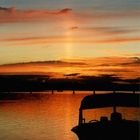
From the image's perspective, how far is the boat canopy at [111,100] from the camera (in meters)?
6.19

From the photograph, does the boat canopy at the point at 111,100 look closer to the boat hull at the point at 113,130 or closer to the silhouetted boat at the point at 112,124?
the silhouetted boat at the point at 112,124

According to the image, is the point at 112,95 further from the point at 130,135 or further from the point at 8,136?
the point at 8,136

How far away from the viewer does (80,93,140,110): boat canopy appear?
6.19 meters

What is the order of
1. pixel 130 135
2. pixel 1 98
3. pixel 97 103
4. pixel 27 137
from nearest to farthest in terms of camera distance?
pixel 130 135 < pixel 97 103 < pixel 27 137 < pixel 1 98

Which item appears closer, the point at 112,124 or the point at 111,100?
the point at 112,124

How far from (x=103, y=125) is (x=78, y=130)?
588 millimetres

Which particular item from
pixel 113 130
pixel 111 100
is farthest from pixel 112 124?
pixel 111 100

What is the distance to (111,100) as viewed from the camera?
20.4 feet

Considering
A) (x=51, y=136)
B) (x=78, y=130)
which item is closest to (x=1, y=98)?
(x=51, y=136)

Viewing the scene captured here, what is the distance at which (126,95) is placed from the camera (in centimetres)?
624

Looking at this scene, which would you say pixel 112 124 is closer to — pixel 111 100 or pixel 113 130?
pixel 113 130

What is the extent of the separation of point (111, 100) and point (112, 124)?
1.28 ft

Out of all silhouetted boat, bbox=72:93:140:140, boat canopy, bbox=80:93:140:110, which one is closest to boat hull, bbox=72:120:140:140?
silhouetted boat, bbox=72:93:140:140

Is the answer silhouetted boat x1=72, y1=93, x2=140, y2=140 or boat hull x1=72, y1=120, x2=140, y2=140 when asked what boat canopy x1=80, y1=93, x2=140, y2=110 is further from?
boat hull x1=72, y1=120, x2=140, y2=140
